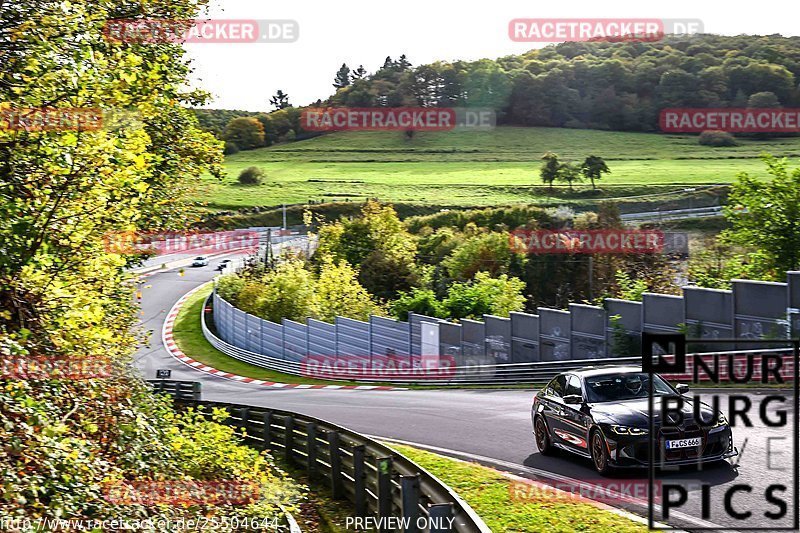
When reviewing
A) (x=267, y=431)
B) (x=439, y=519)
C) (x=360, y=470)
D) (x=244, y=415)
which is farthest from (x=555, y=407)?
(x=244, y=415)

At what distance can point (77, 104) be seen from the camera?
9.53 m

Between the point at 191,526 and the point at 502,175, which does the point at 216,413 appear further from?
the point at 502,175

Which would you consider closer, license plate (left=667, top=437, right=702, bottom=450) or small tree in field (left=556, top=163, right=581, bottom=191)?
license plate (left=667, top=437, right=702, bottom=450)

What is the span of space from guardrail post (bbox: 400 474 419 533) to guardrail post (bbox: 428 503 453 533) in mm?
1252

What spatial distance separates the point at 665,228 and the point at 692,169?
1312 inches

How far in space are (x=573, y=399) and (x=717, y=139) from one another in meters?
131

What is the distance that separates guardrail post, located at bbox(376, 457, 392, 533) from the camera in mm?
11250

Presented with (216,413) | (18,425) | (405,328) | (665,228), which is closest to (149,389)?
(216,413)

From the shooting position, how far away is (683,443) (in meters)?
11.5

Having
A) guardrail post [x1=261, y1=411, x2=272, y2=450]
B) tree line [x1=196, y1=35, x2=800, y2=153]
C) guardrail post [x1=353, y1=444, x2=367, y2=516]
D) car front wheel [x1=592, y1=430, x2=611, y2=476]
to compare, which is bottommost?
guardrail post [x1=261, y1=411, x2=272, y2=450]

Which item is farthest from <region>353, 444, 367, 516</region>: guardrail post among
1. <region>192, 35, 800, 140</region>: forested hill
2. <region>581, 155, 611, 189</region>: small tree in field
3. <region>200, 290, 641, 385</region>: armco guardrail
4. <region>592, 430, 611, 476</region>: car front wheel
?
<region>192, 35, 800, 140</region>: forested hill

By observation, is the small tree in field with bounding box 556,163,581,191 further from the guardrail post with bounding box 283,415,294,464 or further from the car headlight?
the car headlight

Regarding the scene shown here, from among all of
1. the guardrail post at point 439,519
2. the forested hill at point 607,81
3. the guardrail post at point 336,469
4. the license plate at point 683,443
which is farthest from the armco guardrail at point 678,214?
the guardrail post at point 439,519

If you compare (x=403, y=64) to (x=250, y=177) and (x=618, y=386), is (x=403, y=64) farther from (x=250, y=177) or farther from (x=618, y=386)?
(x=618, y=386)
